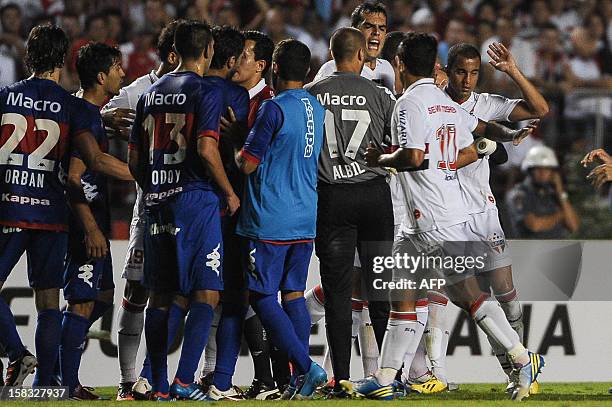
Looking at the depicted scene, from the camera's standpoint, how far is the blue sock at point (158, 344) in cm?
767

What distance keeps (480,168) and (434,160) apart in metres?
1.09

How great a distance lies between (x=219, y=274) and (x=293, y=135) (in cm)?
98

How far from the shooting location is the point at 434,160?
816 cm

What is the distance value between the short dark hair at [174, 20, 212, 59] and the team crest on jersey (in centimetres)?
259

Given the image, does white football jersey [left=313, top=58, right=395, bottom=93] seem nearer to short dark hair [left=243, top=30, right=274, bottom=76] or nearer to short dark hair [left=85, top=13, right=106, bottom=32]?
short dark hair [left=243, top=30, right=274, bottom=76]

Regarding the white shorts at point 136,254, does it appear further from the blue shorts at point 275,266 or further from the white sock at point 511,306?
the white sock at point 511,306

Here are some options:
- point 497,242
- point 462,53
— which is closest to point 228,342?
point 497,242

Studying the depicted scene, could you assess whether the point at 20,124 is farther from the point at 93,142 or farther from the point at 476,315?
the point at 476,315

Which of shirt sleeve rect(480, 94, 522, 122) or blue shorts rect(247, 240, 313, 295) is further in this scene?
shirt sleeve rect(480, 94, 522, 122)

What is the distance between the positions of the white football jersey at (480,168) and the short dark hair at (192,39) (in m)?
2.21

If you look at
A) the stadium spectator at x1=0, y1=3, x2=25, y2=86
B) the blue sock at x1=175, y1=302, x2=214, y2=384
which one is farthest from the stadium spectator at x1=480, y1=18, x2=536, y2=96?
the blue sock at x1=175, y1=302, x2=214, y2=384

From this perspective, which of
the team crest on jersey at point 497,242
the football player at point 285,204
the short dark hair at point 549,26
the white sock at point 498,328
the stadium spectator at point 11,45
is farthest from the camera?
the short dark hair at point 549,26

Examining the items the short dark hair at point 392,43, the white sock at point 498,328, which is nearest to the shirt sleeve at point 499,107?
the short dark hair at point 392,43

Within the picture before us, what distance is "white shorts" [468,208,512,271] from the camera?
8859mm
